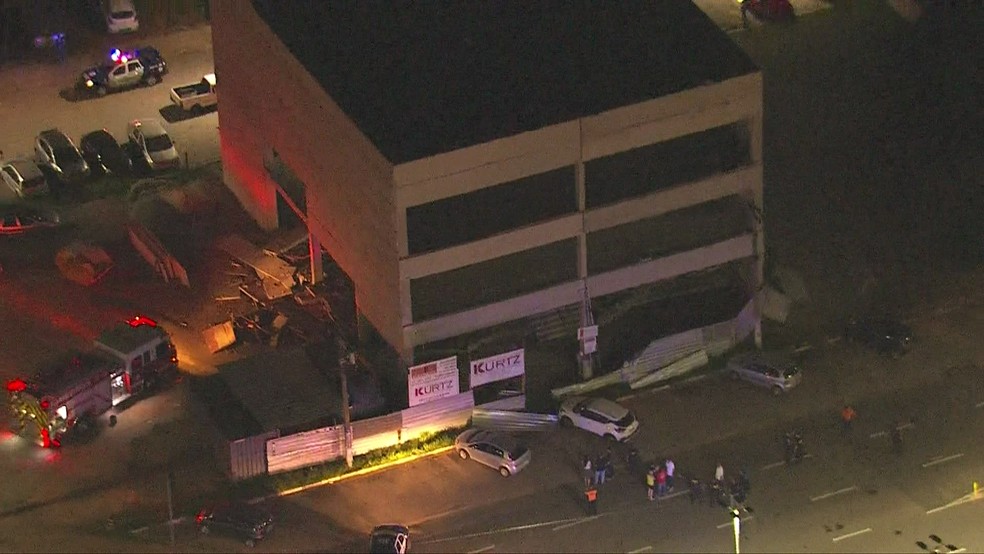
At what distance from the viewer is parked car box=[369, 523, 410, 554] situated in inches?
2867

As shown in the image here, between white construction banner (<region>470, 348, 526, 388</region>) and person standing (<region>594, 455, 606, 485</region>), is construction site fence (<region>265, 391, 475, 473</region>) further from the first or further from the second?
person standing (<region>594, 455, 606, 485</region>)

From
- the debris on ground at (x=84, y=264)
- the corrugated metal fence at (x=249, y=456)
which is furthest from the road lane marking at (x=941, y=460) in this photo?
the debris on ground at (x=84, y=264)

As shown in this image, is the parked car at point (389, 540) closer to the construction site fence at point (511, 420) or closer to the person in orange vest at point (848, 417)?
the construction site fence at point (511, 420)

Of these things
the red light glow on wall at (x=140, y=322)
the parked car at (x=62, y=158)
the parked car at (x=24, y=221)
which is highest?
the parked car at (x=62, y=158)

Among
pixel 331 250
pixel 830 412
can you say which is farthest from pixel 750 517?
pixel 331 250

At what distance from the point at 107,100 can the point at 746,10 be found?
34.2 m

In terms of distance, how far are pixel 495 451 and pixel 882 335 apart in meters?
17.9

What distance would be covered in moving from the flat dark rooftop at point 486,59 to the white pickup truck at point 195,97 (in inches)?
644

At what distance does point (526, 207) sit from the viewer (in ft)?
267

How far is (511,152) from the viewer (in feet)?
257

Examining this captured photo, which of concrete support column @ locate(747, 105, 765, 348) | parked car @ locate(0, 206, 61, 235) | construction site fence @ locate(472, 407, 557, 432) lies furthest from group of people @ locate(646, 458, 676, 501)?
parked car @ locate(0, 206, 61, 235)

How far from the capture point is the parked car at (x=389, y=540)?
239 ft

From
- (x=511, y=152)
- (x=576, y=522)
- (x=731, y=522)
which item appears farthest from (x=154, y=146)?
(x=731, y=522)

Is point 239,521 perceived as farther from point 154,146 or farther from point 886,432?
point 154,146
